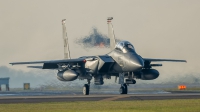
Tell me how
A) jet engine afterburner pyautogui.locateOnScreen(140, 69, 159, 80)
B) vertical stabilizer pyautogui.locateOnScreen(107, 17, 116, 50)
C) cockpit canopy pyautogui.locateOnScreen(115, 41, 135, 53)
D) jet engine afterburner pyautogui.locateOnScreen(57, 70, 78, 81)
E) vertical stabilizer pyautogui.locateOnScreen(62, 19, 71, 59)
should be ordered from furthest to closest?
vertical stabilizer pyautogui.locateOnScreen(62, 19, 71, 59) < vertical stabilizer pyautogui.locateOnScreen(107, 17, 116, 50) < jet engine afterburner pyautogui.locateOnScreen(140, 69, 159, 80) < jet engine afterburner pyautogui.locateOnScreen(57, 70, 78, 81) < cockpit canopy pyautogui.locateOnScreen(115, 41, 135, 53)

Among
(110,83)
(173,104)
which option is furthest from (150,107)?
(110,83)

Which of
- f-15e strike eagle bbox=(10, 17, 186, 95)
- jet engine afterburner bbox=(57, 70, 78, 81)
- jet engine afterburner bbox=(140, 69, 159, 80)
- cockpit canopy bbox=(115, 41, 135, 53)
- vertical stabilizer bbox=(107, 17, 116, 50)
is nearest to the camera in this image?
f-15e strike eagle bbox=(10, 17, 186, 95)

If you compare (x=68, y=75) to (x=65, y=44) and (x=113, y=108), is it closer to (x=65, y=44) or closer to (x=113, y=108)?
(x=65, y=44)

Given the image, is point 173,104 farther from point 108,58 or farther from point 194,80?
point 194,80

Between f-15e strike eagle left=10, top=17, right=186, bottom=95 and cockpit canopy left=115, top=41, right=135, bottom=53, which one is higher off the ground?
cockpit canopy left=115, top=41, right=135, bottom=53

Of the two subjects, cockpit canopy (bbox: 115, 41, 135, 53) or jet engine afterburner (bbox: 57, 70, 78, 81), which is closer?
cockpit canopy (bbox: 115, 41, 135, 53)

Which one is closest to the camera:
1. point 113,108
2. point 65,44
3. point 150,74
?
point 113,108

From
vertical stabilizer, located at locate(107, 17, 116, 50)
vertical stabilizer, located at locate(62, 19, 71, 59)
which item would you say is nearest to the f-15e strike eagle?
vertical stabilizer, located at locate(107, 17, 116, 50)

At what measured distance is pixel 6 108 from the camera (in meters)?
26.3

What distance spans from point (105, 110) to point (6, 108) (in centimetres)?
535

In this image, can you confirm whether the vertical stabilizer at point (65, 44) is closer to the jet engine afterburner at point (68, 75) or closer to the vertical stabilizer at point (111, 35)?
the vertical stabilizer at point (111, 35)

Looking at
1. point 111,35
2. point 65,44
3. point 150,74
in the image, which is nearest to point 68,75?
point 111,35

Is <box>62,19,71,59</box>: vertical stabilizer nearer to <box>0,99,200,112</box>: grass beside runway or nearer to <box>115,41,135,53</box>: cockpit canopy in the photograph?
<box>115,41,135,53</box>: cockpit canopy

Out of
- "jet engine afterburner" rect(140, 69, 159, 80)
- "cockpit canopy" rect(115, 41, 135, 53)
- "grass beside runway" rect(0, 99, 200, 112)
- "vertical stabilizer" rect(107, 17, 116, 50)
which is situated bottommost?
"grass beside runway" rect(0, 99, 200, 112)
